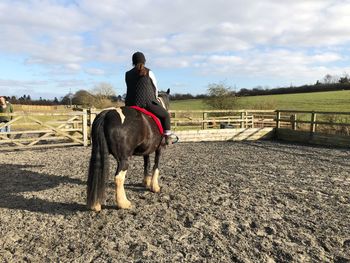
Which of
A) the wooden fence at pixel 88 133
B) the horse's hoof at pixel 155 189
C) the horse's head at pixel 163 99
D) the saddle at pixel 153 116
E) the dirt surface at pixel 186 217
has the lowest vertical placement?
the dirt surface at pixel 186 217

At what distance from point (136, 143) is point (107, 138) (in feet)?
1.68

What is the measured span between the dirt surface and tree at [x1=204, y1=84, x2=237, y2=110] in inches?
748

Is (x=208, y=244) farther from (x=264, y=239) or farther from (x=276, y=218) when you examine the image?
(x=276, y=218)

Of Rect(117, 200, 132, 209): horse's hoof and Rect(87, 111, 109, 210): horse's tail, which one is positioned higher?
Rect(87, 111, 109, 210): horse's tail

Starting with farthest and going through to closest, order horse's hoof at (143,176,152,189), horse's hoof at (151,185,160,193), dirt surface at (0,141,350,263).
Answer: horse's hoof at (143,176,152,189)
horse's hoof at (151,185,160,193)
dirt surface at (0,141,350,263)

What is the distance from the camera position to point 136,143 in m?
4.73

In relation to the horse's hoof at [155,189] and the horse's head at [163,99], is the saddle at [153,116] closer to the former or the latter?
the horse's head at [163,99]

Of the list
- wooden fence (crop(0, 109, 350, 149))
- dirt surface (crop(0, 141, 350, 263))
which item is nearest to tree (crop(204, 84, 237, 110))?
wooden fence (crop(0, 109, 350, 149))

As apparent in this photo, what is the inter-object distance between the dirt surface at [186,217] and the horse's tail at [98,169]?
25cm

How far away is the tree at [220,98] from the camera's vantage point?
2645 centimetres

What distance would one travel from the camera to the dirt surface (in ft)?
10.9

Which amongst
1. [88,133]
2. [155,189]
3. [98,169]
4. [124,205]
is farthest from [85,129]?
[98,169]

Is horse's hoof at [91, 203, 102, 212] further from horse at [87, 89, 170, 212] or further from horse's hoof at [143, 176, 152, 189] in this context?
→ horse's hoof at [143, 176, 152, 189]

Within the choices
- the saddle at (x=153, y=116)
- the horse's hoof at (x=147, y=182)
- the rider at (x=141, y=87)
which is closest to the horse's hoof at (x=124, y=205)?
the horse's hoof at (x=147, y=182)
